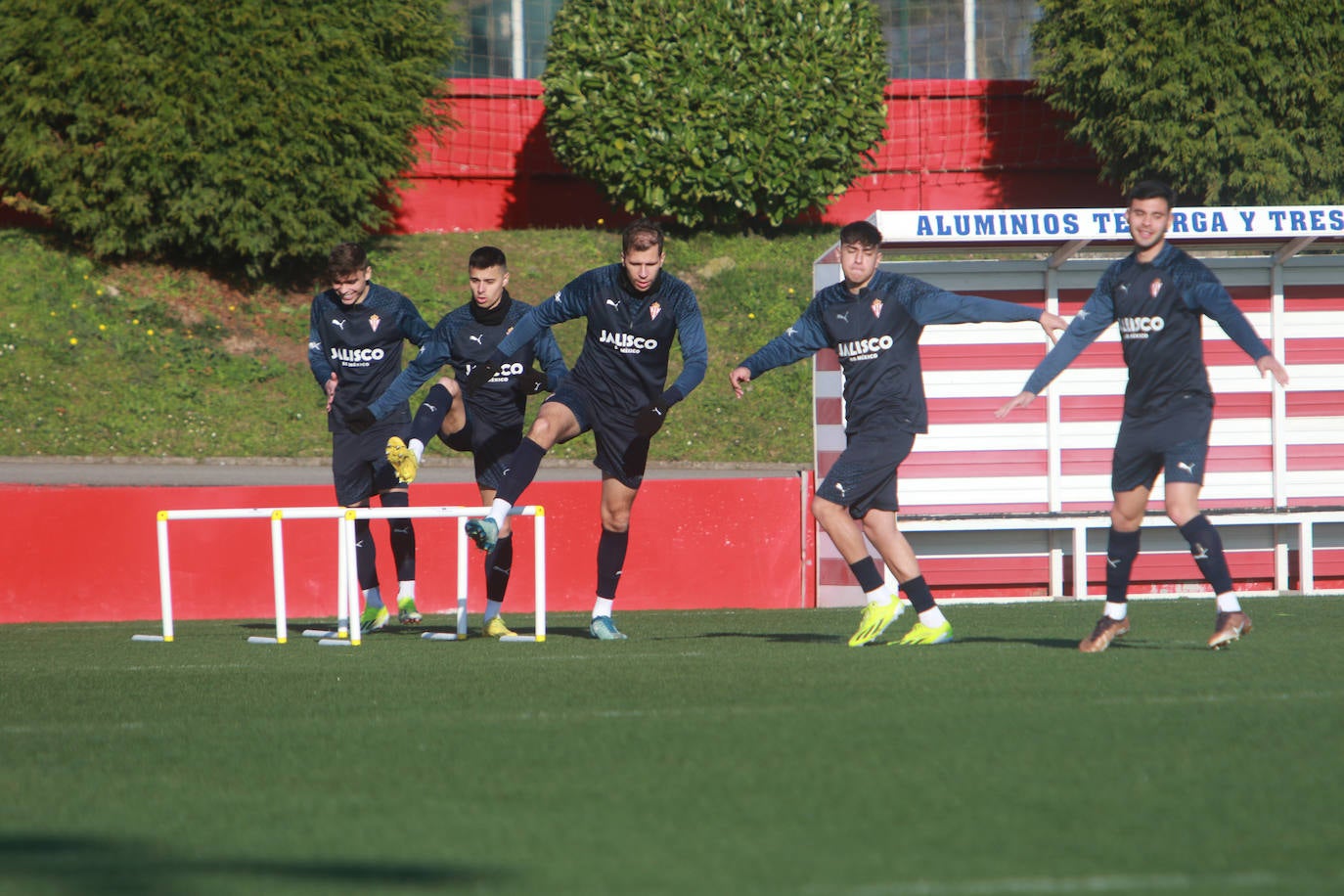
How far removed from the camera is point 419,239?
88.0ft

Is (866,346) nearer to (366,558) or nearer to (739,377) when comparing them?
(739,377)

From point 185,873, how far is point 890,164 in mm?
28393

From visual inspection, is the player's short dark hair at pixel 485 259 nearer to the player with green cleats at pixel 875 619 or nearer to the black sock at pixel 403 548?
the black sock at pixel 403 548

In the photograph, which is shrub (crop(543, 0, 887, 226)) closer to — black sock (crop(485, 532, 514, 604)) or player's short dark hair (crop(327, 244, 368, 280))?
player's short dark hair (crop(327, 244, 368, 280))

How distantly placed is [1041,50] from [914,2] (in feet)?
15.4

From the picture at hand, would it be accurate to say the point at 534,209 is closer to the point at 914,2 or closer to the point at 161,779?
the point at 914,2

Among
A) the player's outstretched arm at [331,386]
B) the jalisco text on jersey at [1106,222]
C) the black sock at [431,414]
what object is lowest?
the black sock at [431,414]

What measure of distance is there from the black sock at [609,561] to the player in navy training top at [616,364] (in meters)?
0.23

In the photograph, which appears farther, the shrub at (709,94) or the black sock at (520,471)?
the shrub at (709,94)

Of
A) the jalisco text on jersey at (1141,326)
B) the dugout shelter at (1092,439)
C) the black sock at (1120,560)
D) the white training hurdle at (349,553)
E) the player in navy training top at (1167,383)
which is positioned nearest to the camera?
the player in navy training top at (1167,383)

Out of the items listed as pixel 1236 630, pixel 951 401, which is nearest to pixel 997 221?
pixel 951 401

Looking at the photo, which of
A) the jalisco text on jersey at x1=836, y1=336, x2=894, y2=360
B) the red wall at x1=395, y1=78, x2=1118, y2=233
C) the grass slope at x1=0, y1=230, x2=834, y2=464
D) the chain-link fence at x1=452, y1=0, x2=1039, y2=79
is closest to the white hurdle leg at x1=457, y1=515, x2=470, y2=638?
the jalisco text on jersey at x1=836, y1=336, x2=894, y2=360

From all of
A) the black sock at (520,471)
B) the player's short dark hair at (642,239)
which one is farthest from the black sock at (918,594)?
the player's short dark hair at (642,239)

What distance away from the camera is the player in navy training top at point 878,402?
7863mm
